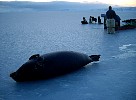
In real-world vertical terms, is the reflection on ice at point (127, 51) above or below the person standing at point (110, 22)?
below

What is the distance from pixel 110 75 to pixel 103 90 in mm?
1665

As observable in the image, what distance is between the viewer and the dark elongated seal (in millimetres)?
9500

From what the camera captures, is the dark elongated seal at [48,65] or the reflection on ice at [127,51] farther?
the reflection on ice at [127,51]

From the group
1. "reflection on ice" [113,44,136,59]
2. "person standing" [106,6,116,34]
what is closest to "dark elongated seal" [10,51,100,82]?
"reflection on ice" [113,44,136,59]

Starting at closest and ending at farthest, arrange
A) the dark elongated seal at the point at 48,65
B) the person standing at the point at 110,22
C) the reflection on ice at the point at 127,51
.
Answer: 1. the dark elongated seal at the point at 48,65
2. the reflection on ice at the point at 127,51
3. the person standing at the point at 110,22

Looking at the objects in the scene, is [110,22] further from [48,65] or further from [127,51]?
[48,65]

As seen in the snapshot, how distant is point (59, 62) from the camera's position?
33.6 ft

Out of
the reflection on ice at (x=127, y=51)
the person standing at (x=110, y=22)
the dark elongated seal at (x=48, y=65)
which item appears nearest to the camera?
the dark elongated seal at (x=48, y=65)

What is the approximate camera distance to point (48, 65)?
9.87m

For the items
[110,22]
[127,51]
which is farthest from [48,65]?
[110,22]

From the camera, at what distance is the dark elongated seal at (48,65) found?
950 centimetres

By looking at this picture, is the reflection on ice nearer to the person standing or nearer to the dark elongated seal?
the dark elongated seal

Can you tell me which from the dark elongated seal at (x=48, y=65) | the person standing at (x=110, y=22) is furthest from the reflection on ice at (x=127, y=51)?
the person standing at (x=110, y=22)

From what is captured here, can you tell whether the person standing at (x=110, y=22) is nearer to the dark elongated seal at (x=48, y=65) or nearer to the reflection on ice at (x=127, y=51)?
the reflection on ice at (x=127, y=51)
